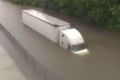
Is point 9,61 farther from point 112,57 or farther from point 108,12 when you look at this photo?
point 108,12

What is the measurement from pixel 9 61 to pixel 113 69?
373cm

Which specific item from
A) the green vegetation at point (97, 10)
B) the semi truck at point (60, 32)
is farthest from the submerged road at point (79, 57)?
the green vegetation at point (97, 10)

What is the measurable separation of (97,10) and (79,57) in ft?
11.2

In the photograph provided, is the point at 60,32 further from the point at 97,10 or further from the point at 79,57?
the point at 97,10

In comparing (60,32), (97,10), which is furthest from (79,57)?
(97,10)

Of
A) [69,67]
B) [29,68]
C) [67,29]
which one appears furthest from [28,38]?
[69,67]

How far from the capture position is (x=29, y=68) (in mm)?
9008

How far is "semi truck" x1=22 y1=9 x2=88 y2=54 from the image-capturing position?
32.0 feet

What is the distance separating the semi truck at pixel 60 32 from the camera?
32.0ft

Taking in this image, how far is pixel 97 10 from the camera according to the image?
1183 centimetres

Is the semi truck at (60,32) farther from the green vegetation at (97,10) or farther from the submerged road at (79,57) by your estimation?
the green vegetation at (97,10)

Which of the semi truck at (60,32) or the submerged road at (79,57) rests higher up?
the semi truck at (60,32)

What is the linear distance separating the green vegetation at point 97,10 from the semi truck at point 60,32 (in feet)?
5.92

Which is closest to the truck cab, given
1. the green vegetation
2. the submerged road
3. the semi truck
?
the semi truck
